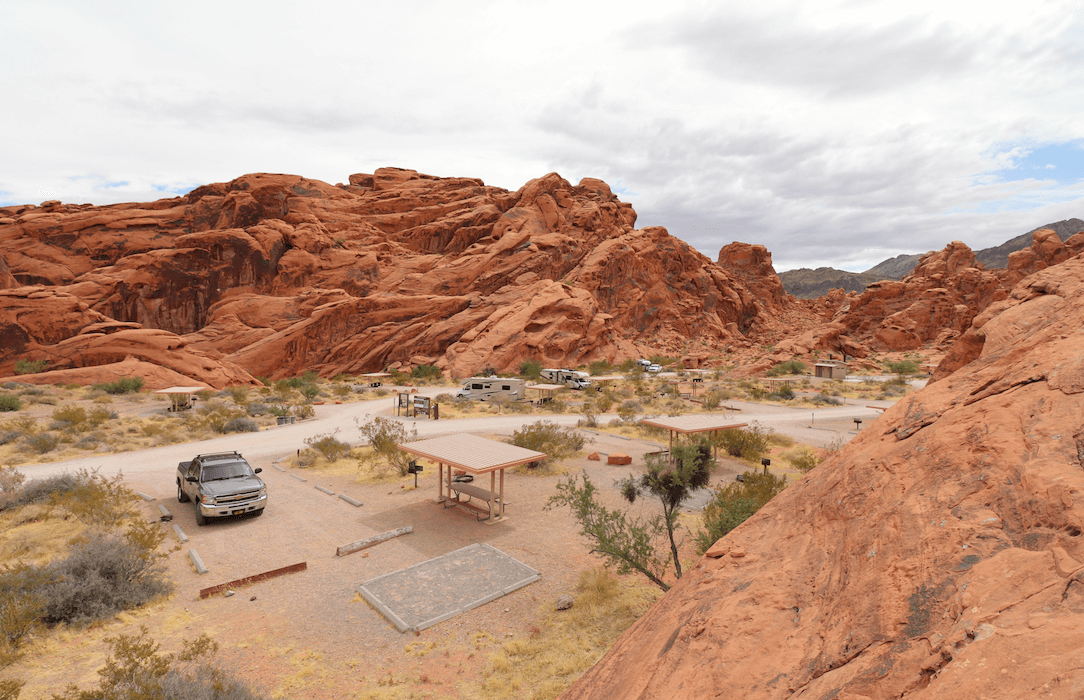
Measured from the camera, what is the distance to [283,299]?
173 feet

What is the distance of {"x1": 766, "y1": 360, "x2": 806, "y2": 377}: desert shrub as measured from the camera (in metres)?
45.8

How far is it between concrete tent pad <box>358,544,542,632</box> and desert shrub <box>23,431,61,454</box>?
16321mm

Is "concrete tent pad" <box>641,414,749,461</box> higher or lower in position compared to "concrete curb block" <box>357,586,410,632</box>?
higher

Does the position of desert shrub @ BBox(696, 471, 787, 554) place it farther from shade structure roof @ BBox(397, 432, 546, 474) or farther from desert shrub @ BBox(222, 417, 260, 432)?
desert shrub @ BBox(222, 417, 260, 432)

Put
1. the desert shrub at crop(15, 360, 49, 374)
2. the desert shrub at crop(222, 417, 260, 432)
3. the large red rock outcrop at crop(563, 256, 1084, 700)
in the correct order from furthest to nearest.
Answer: the desert shrub at crop(15, 360, 49, 374) → the desert shrub at crop(222, 417, 260, 432) → the large red rock outcrop at crop(563, 256, 1084, 700)

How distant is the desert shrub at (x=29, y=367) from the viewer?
35.8 metres

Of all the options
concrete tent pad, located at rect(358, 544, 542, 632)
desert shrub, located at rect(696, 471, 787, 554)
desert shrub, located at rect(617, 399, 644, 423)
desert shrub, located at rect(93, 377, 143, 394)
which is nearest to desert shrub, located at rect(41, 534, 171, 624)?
concrete tent pad, located at rect(358, 544, 542, 632)

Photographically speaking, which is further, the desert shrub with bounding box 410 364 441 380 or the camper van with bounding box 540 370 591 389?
the desert shrub with bounding box 410 364 441 380

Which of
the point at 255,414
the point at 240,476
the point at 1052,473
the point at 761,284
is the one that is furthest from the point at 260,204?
the point at 761,284

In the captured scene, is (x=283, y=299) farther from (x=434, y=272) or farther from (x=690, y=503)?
(x=690, y=503)

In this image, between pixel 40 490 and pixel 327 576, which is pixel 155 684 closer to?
pixel 327 576

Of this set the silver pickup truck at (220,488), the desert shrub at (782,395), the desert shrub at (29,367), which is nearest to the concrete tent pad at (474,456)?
the silver pickup truck at (220,488)

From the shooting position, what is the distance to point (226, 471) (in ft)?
39.7

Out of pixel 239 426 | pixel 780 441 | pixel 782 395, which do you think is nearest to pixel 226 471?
pixel 239 426
